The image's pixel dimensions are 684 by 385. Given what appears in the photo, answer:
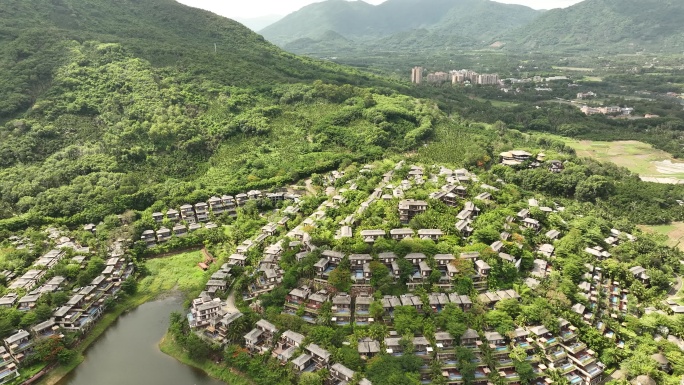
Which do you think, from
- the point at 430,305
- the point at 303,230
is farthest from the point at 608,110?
the point at 430,305

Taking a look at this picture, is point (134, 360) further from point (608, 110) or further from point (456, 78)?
point (456, 78)

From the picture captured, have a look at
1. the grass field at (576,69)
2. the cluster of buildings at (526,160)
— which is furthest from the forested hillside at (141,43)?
the grass field at (576,69)

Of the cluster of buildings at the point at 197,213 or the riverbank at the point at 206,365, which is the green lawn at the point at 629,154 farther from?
the riverbank at the point at 206,365

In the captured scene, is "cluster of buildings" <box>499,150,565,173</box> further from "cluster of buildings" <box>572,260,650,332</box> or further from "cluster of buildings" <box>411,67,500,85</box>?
"cluster of buildings" <box>411,67,500,85</box>

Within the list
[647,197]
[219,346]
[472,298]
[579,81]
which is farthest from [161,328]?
[579,81]

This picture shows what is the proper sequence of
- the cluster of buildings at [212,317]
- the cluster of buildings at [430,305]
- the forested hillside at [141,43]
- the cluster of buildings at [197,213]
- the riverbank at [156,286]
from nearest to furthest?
the cluster of buildings at [430,305]
the cluster of buildings at [212,317]
the riverbank at [156,286]
the cluster of buildings at [197,213]
the forested hillside at [141,43]

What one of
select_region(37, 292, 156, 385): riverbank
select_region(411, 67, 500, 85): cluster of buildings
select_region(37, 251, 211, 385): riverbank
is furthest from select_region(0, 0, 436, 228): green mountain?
select_region(411, 67, 500, 85): cluster of buildings

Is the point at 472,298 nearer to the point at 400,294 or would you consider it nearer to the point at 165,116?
the point at 400,294
